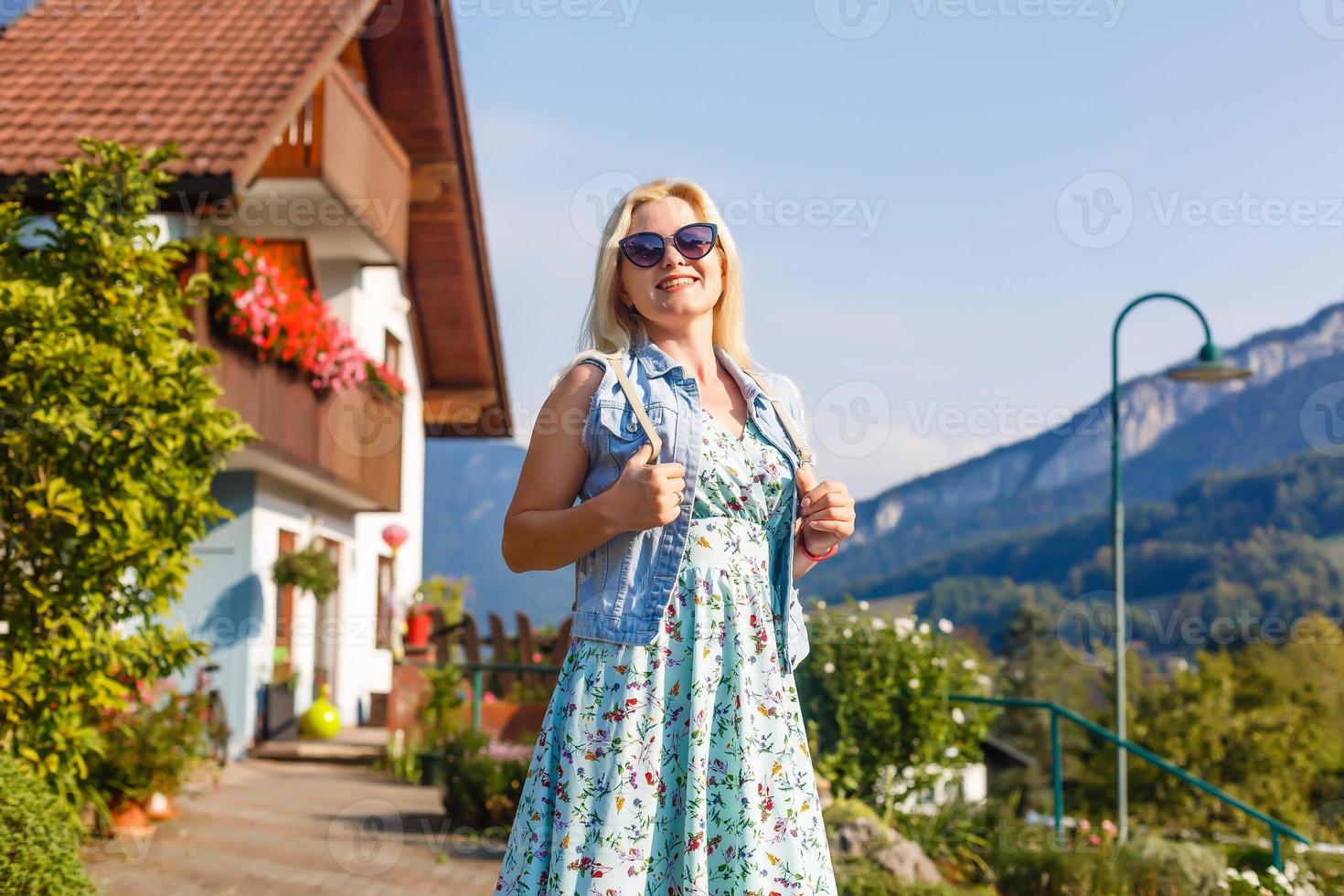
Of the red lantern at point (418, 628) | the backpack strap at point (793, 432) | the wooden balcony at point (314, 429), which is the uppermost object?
the wooden balcony at point (314, 429)

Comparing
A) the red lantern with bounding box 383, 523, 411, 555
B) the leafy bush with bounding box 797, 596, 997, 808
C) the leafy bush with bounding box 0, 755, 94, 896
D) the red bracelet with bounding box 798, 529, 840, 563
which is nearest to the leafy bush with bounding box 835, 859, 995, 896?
the leafy bush with bounding box 797, 596, 997, 808

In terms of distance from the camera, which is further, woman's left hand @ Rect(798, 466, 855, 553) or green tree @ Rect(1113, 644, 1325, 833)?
green tree @ Rect(1113, 644, 1325, 833)

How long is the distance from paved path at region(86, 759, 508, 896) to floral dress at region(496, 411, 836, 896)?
16.7 ft

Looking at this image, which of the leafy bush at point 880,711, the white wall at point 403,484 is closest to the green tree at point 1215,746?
the white wall at point 403,484

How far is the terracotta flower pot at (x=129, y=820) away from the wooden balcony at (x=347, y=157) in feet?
21.7

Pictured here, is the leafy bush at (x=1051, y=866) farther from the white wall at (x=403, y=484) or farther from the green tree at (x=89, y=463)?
the white wall at (x=403, y=484)

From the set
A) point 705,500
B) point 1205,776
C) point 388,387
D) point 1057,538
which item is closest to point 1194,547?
point 1057,538

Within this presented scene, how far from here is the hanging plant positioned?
14.5 meters

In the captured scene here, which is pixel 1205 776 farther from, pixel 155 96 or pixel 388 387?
pixel 155 96

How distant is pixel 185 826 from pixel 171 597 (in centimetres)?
250

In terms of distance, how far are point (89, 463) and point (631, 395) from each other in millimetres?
5147

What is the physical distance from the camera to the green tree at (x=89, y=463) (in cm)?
662

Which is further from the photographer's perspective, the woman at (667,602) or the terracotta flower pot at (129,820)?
the terracotta flower pot at (129,820)

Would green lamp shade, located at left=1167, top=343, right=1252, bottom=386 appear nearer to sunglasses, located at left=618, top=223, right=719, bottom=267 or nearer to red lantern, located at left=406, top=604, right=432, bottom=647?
red lantern, located at left=406, top=604, right=432, bottom=647
